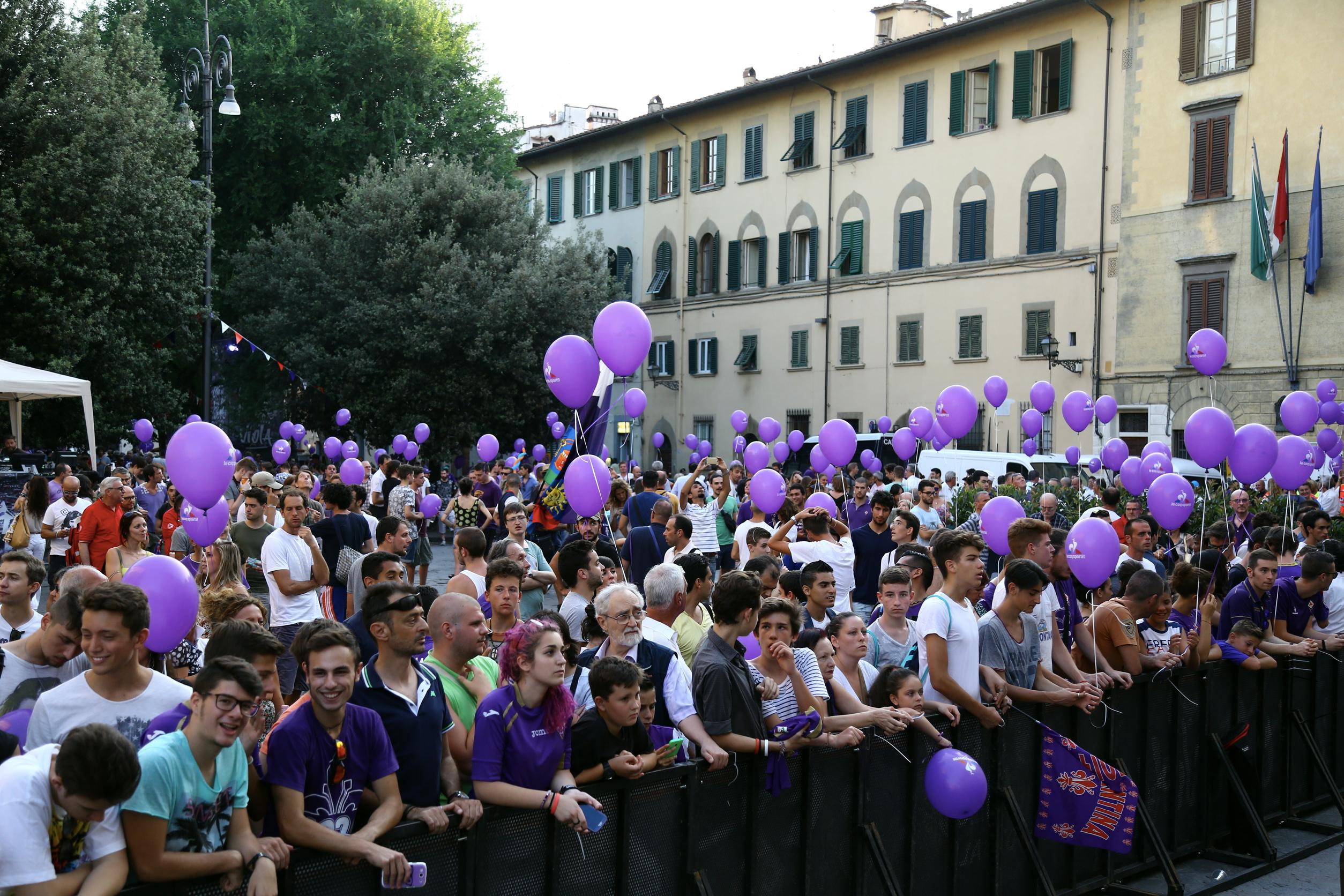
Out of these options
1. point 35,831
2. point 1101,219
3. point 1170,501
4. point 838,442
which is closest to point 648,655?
point 35,831

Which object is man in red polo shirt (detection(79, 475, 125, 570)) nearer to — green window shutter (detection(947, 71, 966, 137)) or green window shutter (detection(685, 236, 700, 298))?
green window shutter (detection(947, 71, 966, 137))

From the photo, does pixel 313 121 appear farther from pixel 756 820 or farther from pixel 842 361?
pixel 756 820

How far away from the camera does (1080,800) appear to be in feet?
22.2

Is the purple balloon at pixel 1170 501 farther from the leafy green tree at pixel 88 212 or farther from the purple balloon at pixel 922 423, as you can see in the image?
the leafy green tree at pixel 88 212

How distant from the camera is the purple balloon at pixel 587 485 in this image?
10016 mm

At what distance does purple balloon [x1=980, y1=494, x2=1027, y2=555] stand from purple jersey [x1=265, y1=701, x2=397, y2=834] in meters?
6.61

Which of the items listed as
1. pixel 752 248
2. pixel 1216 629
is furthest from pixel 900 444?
pixel 752 248

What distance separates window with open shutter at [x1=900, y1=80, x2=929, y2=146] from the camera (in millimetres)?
34031

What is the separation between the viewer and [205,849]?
3760 millimetres

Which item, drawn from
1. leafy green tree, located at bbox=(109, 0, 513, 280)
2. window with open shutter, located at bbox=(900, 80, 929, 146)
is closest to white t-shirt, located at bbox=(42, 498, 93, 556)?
leafy green tree, located at bbox=(109, 0, 513, 280)

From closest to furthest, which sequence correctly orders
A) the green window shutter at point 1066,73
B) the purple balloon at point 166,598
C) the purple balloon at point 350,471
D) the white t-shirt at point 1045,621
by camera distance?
the purple balloon at point 166,598 < the white t-shirt at point 1045,621 < the purple balloon at point 350,471 < the green window shutter at point 1066,73

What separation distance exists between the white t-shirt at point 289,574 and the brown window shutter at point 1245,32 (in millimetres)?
25492

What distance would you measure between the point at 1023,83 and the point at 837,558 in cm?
2443

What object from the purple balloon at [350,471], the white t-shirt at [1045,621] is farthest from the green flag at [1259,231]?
the white t-shirt at [1045,621]
